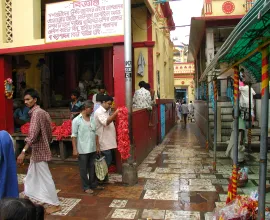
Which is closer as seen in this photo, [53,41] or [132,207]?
[132,207]

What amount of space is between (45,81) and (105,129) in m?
6.05

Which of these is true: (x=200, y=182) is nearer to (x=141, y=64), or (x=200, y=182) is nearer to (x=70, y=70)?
(x=141, y=64)

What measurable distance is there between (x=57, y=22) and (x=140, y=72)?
3.56m

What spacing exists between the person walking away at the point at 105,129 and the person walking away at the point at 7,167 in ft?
8.88

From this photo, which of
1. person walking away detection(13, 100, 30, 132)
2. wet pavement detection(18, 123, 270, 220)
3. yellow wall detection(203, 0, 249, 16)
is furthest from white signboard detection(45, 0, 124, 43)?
yellow wall detection(203, 0, 249, 16)

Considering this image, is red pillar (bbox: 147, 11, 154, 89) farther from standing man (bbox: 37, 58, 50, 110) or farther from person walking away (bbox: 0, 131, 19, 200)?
person walking away (bbox: 0, 131, 19, 200)

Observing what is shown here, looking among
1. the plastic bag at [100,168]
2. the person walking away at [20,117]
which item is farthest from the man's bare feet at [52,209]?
the person walking away at [20,117]

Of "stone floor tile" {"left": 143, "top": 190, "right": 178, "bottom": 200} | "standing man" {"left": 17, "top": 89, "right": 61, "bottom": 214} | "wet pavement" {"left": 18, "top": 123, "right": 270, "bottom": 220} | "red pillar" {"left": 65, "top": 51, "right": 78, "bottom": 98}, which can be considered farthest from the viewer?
"red pillar" {"left": 65, "top": 51, "right": 78, "bottom": 98}

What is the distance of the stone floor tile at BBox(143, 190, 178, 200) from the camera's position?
5.14 m

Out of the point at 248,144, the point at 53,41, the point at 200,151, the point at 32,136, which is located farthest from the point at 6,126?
the point at 248,144

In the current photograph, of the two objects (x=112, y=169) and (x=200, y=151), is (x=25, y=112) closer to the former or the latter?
(x=112, y=169)

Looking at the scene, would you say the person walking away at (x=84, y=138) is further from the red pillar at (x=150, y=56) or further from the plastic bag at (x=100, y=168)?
the red pillar at (x=150, y=56)

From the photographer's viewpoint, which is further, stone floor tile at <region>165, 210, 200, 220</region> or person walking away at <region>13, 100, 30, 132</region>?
person walking away at <region>13, 100, 30, 132</region>

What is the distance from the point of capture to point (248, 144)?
8.77 metres
